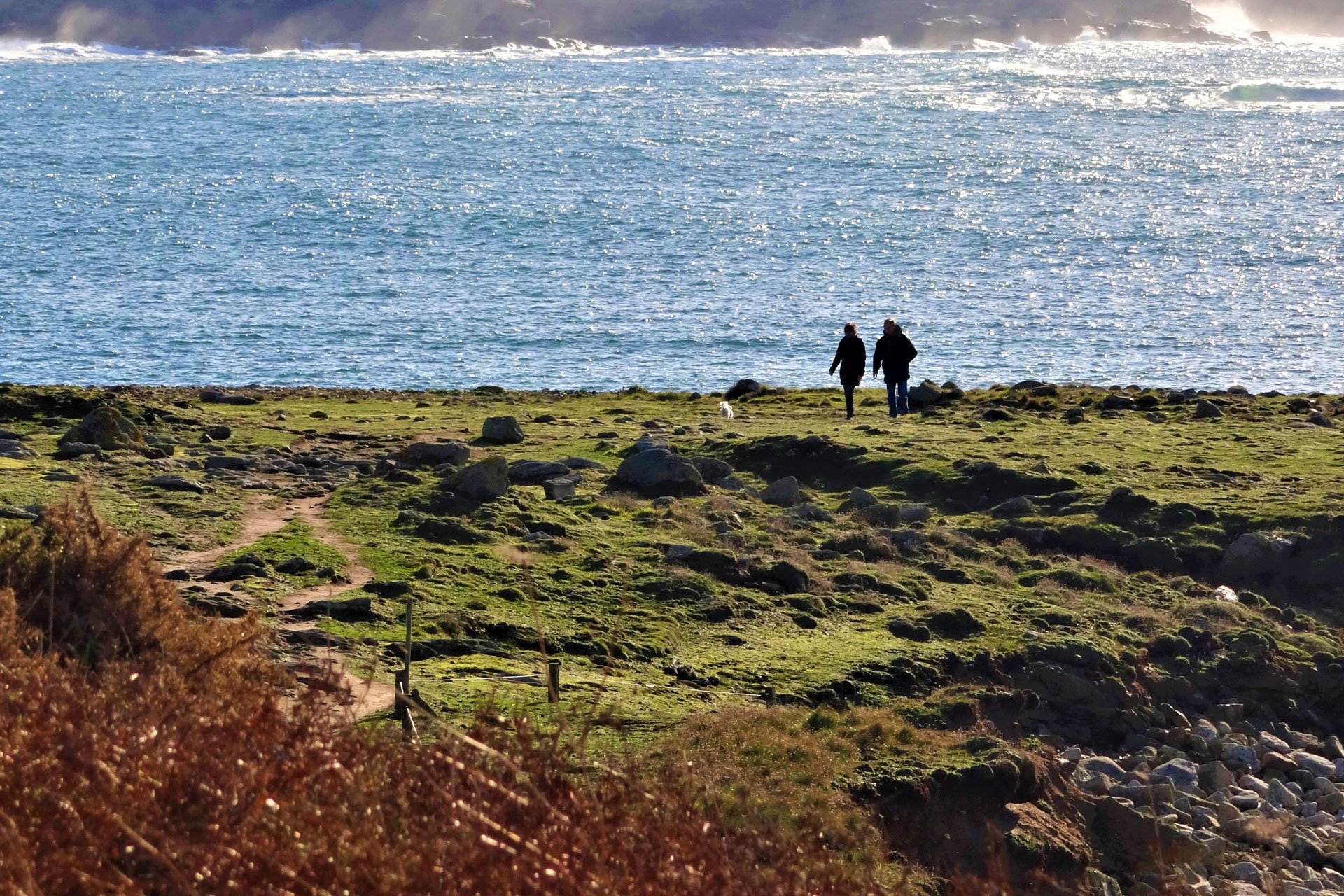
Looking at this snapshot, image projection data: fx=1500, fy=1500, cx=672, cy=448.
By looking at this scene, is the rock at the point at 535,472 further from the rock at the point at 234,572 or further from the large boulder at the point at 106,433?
the rock at the point at 234,572

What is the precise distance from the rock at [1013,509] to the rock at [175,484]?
338 inches

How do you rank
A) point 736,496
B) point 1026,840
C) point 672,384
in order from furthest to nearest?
1. point 672,384
2. point 736,496
3. point 1026,840

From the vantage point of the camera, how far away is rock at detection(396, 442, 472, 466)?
1722 centimetres

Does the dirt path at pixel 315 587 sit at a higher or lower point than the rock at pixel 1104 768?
higher

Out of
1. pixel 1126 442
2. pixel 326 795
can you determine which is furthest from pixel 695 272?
pixel 326 795

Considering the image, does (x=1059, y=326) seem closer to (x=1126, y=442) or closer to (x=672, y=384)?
(x=672, y=384)

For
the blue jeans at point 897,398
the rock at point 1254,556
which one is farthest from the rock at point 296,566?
the blue jeans at point 897,398

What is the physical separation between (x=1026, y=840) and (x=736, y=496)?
26.1 ft

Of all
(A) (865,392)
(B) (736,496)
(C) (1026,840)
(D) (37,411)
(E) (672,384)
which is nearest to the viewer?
(C) (1026,840)

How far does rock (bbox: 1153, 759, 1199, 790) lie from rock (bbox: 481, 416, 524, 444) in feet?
36.7

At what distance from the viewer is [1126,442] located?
21234mm

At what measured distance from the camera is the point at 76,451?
16578 millimetres

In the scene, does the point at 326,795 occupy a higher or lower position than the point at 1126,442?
higher

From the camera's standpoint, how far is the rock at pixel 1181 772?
1107 centimetres
